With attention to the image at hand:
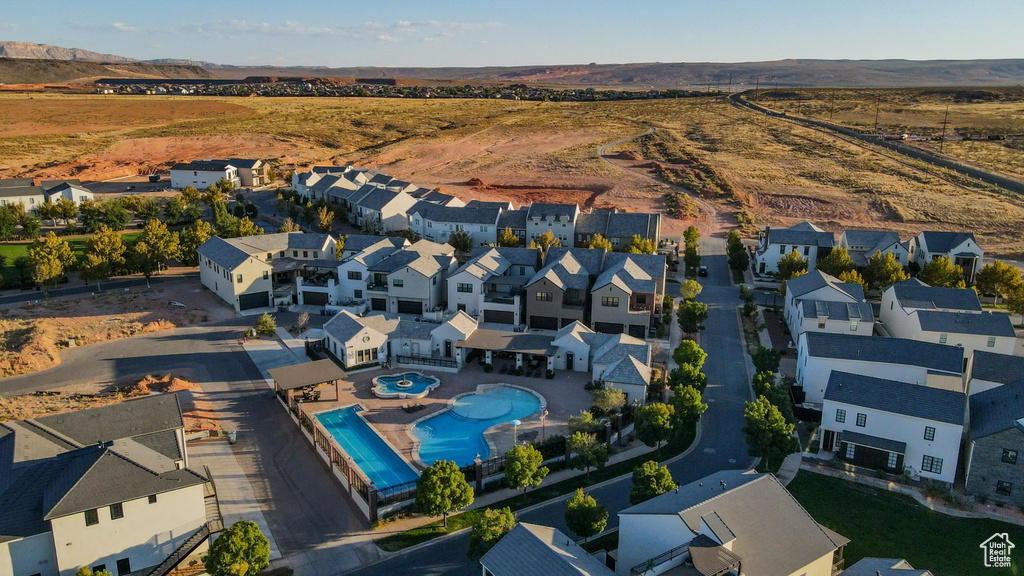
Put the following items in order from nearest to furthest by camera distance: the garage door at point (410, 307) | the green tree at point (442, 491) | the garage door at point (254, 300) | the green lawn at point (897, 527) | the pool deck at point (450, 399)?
1. the green lawn at point (897, 527)
2. the green tree at point (442, 491)
3. the pool deck at point (450, 399)
4. the garage door at point (410, 307)
5. the garage door at point (254, 300)

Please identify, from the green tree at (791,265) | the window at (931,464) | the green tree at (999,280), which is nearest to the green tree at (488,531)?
the window at (931,464)

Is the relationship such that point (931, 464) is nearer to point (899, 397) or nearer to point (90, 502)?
point (899, 397)

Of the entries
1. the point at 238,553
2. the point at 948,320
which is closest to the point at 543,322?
the point at 948,320

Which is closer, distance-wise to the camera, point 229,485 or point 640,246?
point 229,485

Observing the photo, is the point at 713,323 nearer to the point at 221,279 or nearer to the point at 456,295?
the point at 456,295

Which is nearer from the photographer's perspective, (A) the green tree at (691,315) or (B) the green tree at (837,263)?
(A) the green tree at (691,315)

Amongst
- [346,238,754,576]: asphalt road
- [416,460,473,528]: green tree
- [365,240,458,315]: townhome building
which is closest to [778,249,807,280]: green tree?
[346,238,754,576]: asphalt road

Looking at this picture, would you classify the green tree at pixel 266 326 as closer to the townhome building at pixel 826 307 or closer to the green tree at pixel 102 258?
the green tree at pixel 102 258
